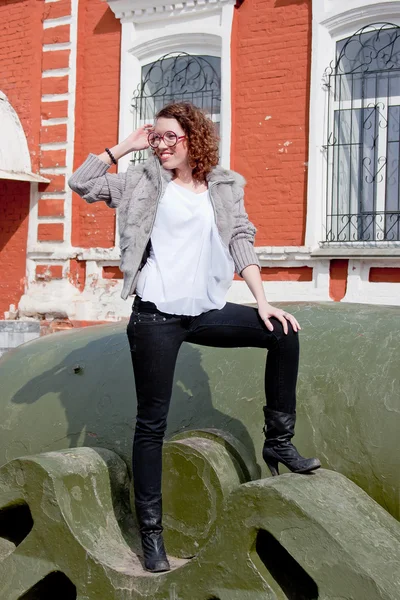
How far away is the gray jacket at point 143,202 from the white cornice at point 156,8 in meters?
7.43

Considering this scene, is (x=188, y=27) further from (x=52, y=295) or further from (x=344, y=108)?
(x=52, y=295)

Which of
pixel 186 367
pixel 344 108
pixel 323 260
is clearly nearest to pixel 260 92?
pixel 344 108

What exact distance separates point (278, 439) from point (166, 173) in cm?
87

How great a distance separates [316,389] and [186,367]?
558 mm

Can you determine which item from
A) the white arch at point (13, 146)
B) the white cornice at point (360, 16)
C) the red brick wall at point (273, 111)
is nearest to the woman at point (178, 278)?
the red brick wall at point (273, 111)

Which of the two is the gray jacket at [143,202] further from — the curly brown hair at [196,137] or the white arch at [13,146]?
the white arch at [13,146]

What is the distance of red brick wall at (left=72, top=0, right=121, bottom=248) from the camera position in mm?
10523

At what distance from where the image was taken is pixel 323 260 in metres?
9.20

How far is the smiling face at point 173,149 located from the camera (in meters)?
2.83

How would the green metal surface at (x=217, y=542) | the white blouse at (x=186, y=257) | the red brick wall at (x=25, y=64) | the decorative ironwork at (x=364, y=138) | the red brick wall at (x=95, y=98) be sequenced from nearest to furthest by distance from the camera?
the green metal surface at (x=217, y=542), the white blouse at (x=186, y=257), the decorative ironwork at (x=364, y=138), the red brick wall at (x=95, y=98), the red brick wall at (x=25, y=64)

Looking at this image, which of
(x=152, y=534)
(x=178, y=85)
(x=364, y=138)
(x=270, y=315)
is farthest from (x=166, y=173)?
(x=178, y=85)

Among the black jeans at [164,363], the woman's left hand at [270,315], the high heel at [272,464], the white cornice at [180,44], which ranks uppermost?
the white cornice at [180,44]

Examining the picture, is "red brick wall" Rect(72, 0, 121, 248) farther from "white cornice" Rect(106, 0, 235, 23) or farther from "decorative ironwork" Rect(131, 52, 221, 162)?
"decorative ironwork" Rect(131, 52, 221, 162)

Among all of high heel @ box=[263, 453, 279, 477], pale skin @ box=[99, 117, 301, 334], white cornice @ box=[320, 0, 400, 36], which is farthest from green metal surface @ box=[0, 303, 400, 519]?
white cornice @ box=[320, 0, 400, 36]
